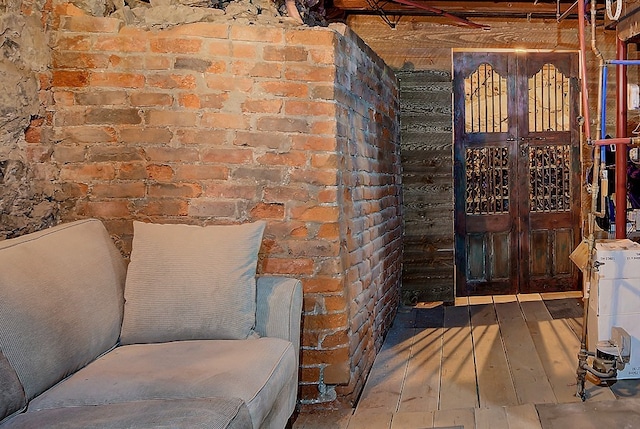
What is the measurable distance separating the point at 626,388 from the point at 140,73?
102 inches

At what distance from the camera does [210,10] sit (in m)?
2.27

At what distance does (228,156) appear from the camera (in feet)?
7.21

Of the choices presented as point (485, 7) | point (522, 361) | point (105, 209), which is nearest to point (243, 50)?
point (105, 209)

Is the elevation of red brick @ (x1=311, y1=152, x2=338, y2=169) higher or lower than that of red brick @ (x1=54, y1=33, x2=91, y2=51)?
lower

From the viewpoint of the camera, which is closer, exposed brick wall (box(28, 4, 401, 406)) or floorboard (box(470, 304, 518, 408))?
exposed brick wall (box(28, 4, 401, 406))

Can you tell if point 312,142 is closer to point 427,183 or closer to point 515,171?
point 427,183

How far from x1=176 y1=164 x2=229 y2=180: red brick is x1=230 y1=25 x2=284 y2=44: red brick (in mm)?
562

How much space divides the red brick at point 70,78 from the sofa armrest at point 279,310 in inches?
46.6

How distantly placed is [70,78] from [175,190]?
2.14ft

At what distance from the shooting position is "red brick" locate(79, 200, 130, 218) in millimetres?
2215

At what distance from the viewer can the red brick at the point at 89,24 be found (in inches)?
84.7

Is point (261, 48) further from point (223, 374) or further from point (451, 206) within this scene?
point (451, 206)

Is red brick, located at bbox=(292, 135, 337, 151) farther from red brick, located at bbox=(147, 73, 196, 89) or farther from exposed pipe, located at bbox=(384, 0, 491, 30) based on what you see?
exposed pipe, located at bbox=(384, 0, 491, 30)

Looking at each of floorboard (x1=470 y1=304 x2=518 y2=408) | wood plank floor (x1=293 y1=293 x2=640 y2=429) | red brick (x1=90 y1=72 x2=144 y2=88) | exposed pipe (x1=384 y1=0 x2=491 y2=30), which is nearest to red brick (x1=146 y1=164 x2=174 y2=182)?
red brick (x1=90 y1=72 x2=144 y2=88)
